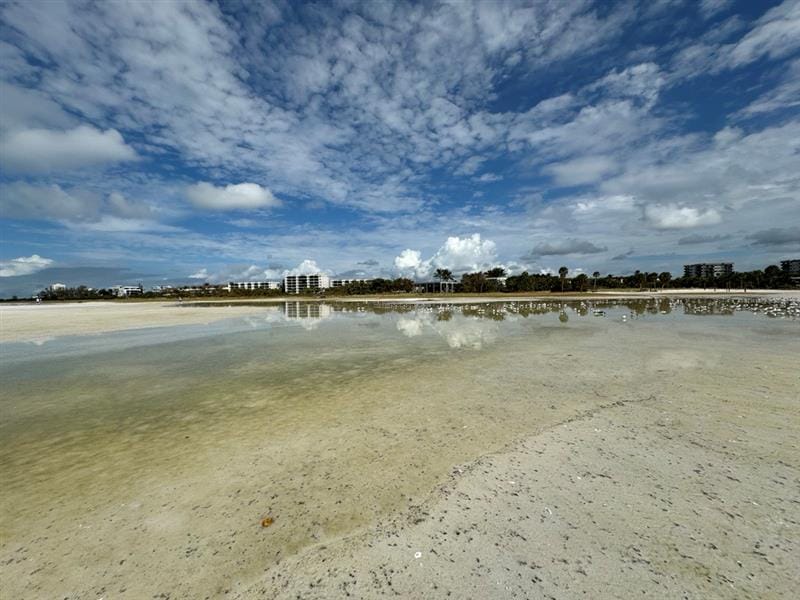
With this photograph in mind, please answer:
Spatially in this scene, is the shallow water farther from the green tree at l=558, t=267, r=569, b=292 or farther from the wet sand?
the green tree at l=558, t=267, r=569, b=292

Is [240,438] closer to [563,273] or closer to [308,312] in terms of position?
[308,312]

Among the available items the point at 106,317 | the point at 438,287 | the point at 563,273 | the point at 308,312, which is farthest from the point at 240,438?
the point at 438,287

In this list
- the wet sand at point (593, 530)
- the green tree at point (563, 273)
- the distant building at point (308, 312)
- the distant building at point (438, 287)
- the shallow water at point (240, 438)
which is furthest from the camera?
the distant building at point (438, 287)

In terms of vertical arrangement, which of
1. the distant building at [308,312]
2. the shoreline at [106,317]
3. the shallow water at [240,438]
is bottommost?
the shallow water at [240,438]

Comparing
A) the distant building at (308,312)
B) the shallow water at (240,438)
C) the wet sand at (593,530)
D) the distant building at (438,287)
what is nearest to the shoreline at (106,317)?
the distant building at (308,312)

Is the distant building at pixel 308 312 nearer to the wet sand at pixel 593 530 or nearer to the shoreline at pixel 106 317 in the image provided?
the shoreline at pixel 106 317

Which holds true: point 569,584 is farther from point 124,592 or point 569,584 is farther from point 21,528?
point 21,528

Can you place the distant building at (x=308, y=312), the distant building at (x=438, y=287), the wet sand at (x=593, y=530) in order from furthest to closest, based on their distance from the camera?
the distant building at (x=438, y=287)
the distant building at (x=308, y=312)
the wet sand at (x=593, y=530)

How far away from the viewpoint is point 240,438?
28.4ft

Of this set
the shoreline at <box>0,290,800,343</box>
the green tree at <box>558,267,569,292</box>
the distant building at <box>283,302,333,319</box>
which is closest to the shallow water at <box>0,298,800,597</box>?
the shoreline at <box>0,290,800,343</box>

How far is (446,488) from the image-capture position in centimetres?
627

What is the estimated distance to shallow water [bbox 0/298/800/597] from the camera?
16.4 feet

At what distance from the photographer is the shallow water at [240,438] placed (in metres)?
4.99

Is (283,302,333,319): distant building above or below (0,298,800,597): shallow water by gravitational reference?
above
